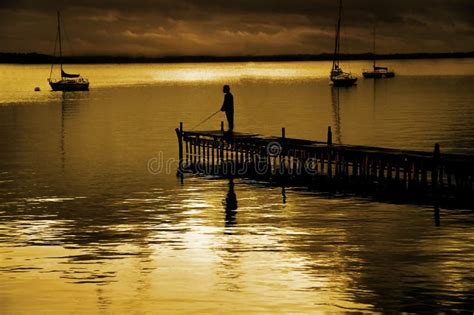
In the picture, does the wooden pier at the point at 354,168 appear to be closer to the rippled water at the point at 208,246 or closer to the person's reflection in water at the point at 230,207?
the rippled water at the point at 208,246

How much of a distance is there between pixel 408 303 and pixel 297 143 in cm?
2116

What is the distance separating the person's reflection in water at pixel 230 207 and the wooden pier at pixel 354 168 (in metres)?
3.04

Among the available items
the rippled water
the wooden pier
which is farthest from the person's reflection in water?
the wooden pier

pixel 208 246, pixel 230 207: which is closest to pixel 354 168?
pixel 230 207

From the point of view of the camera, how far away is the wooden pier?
99.3 feet

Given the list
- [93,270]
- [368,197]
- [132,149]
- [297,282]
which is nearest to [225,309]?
[297,282]

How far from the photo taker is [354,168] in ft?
114

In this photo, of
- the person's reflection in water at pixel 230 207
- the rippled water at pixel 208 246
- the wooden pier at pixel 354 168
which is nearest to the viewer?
the rippled water at pixel 208 246

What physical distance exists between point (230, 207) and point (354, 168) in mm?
6791

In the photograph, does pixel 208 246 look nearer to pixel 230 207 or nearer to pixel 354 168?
pixel 230 207

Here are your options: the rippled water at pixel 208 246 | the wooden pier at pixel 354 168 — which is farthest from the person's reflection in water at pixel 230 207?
the wooden pier at pixel 354 168

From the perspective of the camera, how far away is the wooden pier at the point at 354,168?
30281 millimetres

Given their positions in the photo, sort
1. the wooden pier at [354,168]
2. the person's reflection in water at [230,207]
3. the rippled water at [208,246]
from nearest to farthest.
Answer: the rippled water at [208,246] → the person's reflection in water at [230,207] → the wooden pier at [354,168]

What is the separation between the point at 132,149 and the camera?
53.4 metres
